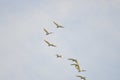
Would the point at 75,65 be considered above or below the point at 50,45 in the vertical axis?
below

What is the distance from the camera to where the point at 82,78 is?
12406 cm

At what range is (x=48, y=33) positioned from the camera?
5103 inches

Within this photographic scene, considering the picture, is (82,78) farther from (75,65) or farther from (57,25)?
(57,25)

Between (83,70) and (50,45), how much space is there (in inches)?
1062

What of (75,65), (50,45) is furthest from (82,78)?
(50,45)

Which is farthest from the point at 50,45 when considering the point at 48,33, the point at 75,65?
the point at 75,65

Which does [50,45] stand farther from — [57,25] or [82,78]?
[82,78]

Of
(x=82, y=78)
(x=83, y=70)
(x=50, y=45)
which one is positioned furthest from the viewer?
(x=50, y=45)

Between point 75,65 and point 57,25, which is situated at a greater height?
point 57,25

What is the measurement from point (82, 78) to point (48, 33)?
84.7ft

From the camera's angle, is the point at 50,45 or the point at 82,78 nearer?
the point at 82,78

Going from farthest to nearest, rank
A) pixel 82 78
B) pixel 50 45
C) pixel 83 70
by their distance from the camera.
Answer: pixel 50 45, pixel 82 78, pixel 83 70

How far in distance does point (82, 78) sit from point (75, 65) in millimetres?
6765

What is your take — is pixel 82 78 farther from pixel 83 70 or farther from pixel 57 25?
pixel 57 25
